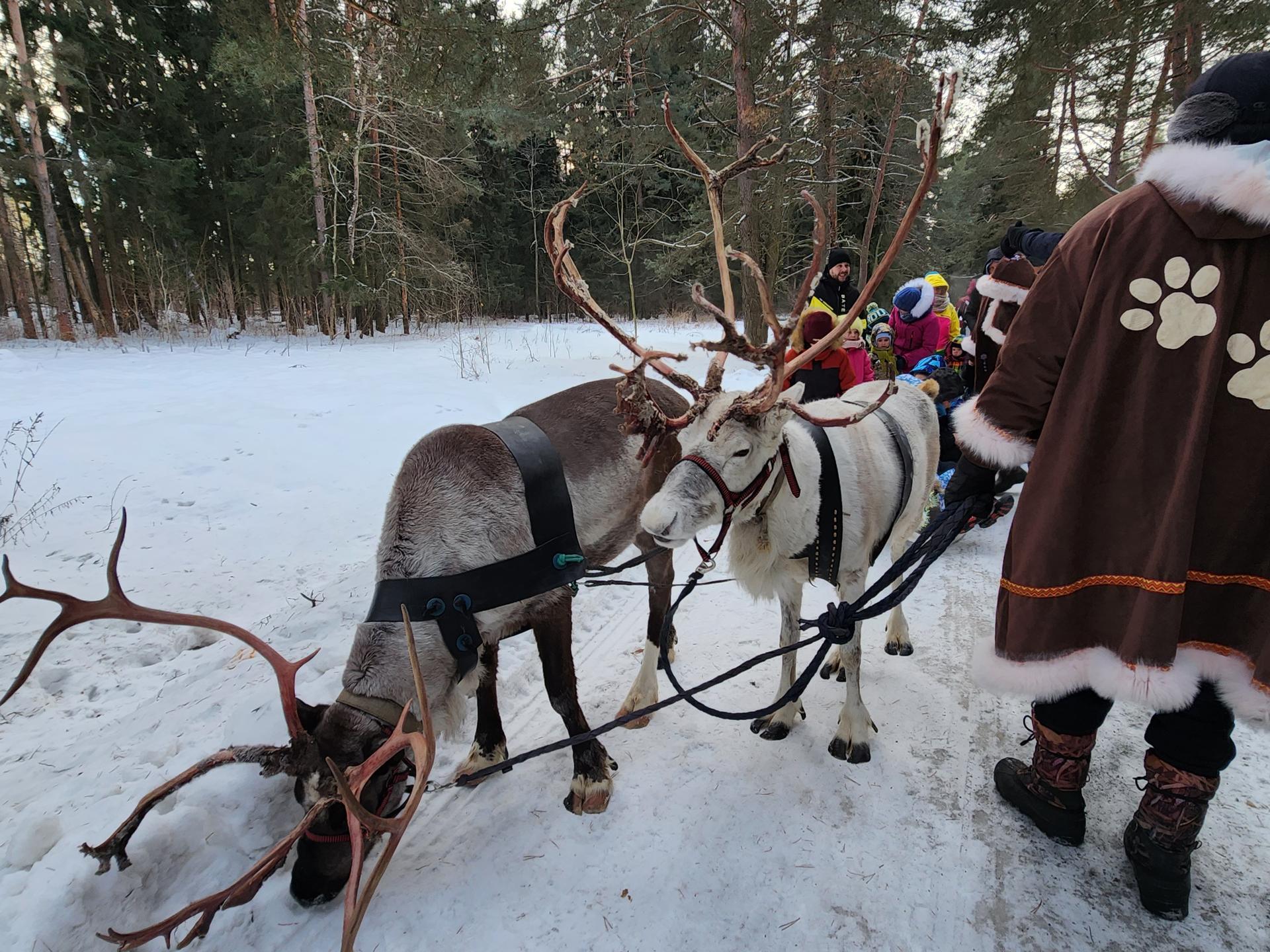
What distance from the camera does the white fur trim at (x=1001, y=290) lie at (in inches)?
144

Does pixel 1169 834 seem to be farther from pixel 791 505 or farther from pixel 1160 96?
pixel 1160 96

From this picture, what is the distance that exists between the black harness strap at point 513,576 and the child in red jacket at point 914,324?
4903 millimetres

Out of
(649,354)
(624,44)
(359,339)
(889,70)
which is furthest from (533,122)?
(649,354)

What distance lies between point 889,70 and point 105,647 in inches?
467

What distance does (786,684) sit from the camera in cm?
291

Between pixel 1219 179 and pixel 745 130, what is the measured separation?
8.88m

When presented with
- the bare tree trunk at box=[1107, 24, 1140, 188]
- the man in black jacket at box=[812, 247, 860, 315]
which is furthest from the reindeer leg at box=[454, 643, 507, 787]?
the bare tree trunk at box=[1107, 24, 1140, 188]

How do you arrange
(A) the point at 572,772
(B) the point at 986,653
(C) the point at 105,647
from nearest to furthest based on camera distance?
1. (B) the point at 986,653
2. (A) the point at 572,772
3. (C) the point at 105,647

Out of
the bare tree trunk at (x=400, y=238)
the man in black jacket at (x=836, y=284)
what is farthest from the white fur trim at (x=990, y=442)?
the bare tree trunk at (x=400, y=238)

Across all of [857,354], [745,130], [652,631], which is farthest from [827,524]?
[745,130]

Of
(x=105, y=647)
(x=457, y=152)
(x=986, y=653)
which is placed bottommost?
(x=105, y=647)

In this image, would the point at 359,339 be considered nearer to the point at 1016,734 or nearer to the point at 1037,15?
the point at 1037,15

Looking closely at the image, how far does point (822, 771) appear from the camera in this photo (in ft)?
8.34

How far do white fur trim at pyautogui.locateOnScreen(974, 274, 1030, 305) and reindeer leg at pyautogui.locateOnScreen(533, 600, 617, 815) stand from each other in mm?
3477
